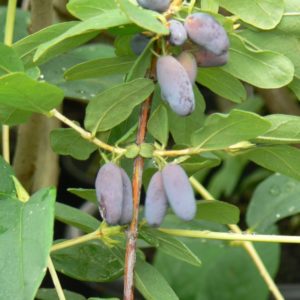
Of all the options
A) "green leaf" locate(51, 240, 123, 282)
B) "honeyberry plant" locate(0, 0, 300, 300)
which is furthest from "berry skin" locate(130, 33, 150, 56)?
"green leaf" locate(51, 240, 123, 282)

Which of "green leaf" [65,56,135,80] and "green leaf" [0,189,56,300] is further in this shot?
"green leaf" [65,56,135,80]

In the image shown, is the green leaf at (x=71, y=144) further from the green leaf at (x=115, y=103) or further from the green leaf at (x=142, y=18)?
the green leaf at (x=142, y=18)

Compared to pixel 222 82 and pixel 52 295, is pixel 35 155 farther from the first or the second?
pixel 222 82

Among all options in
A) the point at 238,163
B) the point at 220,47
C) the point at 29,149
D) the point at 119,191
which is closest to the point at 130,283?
the point at 119,191

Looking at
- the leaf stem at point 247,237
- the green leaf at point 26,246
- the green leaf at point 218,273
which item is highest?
the green leaf at point 26,246

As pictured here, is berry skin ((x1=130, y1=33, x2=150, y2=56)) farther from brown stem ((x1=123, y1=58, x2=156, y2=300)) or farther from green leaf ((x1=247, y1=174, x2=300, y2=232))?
green leaf ((x1=247, y1=174, x2=300, y2=232))

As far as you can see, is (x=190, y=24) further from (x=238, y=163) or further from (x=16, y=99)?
(x=238, y=163)

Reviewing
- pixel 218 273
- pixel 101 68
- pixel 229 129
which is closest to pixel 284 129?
pixel 229 129

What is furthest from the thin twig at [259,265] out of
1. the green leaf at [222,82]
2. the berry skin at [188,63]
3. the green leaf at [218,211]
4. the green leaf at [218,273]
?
the green leaf at [218,273]
